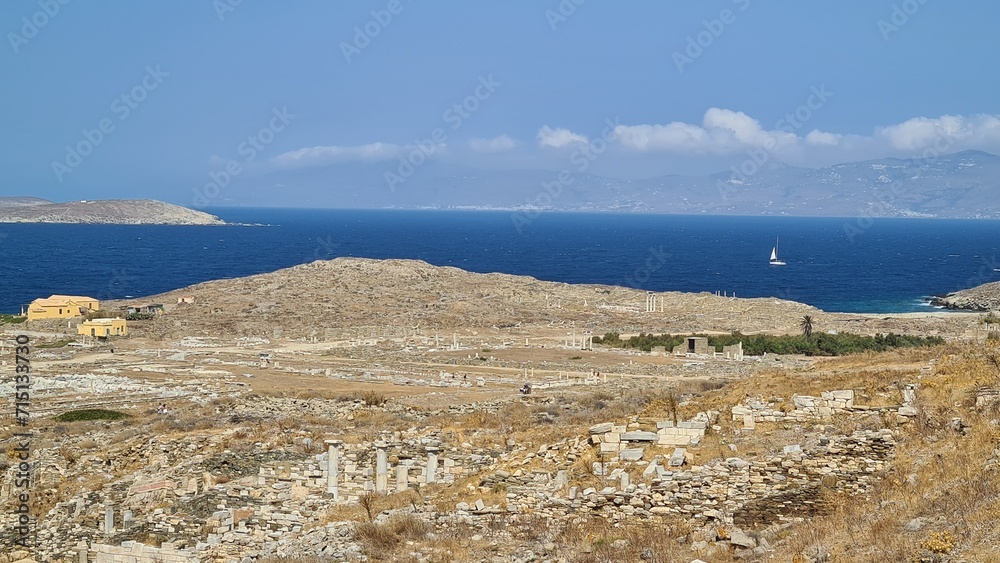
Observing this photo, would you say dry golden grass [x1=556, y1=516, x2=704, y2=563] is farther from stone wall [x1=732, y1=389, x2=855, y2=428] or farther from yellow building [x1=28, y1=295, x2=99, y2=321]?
yellow building [x1=28, y1=295, x2=99, y2=321]

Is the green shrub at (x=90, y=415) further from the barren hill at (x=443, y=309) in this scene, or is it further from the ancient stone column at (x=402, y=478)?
the barren hill at (x=443, y=309)

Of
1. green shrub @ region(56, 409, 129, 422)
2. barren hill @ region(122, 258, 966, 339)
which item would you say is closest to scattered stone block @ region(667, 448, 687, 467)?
green shrub @ region(56, 409, 129, 422)

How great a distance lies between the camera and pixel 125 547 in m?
17.9

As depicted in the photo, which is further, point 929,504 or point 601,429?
point 601,429

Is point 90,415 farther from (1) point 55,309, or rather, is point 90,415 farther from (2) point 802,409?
(1) point 55,309

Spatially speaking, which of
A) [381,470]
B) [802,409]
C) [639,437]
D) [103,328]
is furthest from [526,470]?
[103,328]

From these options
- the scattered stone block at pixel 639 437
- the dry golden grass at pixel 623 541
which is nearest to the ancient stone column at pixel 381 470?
the scattered stone block at pixel 639 437

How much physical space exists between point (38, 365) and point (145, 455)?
27817 millimetres

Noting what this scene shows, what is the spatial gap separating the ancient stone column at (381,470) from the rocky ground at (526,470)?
8cm

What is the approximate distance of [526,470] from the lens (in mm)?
18547

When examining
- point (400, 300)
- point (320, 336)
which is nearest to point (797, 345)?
point (320, 336)

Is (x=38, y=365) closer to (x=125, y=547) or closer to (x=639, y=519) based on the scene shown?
(x=125, y=547)

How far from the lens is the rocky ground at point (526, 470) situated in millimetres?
13891

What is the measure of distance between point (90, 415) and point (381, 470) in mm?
17944
